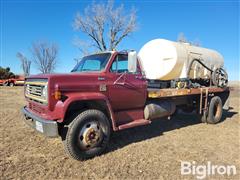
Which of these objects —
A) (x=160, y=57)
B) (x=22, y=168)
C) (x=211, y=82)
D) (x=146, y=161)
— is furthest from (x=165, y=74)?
(x=22, y=168)

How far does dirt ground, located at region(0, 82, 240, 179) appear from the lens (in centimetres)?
354

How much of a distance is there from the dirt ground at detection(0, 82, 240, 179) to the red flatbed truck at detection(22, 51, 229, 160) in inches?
17.3

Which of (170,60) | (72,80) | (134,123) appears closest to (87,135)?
(72,80)

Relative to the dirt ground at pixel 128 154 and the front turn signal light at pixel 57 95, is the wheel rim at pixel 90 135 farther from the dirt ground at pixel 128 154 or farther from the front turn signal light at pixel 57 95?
the front turn signal light at pixel 57 95

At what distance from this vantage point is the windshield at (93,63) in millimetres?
4824

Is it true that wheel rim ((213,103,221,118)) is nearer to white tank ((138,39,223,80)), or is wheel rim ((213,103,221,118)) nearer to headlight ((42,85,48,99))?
white tank ((138,39,223,80))

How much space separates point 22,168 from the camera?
3627mm

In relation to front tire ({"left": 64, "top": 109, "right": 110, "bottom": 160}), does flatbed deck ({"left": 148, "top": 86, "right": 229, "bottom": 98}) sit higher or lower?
higher

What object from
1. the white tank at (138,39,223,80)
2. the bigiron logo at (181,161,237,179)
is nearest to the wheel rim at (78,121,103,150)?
the bigiron logo at (181,161,237,179)

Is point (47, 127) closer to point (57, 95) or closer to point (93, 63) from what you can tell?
point (57, 95)

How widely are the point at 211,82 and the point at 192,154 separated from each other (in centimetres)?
454

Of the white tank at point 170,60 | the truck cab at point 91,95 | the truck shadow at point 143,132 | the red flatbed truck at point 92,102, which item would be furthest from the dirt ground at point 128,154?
the white tank at point 170,60

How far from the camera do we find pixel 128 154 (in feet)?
14.3

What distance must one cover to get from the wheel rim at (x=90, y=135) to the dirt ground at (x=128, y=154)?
1.04 feet
